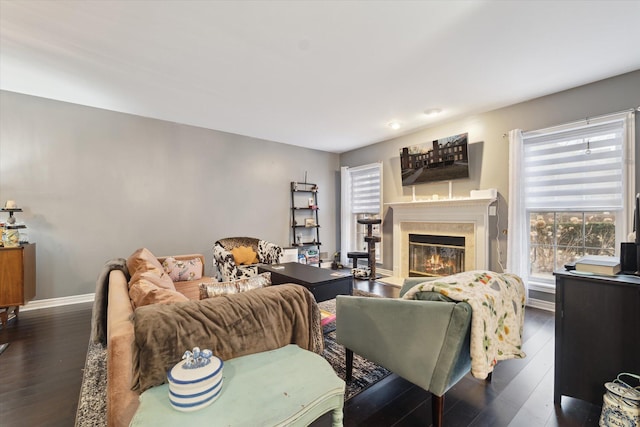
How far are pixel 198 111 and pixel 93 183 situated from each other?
5.75 feet

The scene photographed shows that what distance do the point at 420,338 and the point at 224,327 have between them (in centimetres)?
103

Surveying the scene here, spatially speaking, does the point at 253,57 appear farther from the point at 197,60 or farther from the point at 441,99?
the point at 441,99

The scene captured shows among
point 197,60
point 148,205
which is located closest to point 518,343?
point 197,60

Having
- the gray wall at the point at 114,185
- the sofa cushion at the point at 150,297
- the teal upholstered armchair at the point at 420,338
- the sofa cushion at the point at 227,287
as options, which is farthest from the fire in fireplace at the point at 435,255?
the sofa cushion at the point at 150,297

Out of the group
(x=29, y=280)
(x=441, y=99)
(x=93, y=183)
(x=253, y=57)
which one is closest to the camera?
(x=253, y=57)

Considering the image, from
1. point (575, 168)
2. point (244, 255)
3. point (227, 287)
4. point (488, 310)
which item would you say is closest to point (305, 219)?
point (244, 255)

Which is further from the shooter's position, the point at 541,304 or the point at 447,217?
the point at 447,217

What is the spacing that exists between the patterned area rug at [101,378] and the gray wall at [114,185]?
179 centimetres

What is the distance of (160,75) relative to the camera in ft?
9.42

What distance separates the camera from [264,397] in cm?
104

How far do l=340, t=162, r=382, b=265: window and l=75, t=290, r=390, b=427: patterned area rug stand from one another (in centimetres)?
355

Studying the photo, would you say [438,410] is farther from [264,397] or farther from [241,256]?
[241,256]

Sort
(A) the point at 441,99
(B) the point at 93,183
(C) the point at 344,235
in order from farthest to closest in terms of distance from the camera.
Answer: (C) the point at 344,235
(B) the point at 93,183
(A) the point at 441,99

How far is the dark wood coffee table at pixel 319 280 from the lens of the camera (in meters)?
2.65
